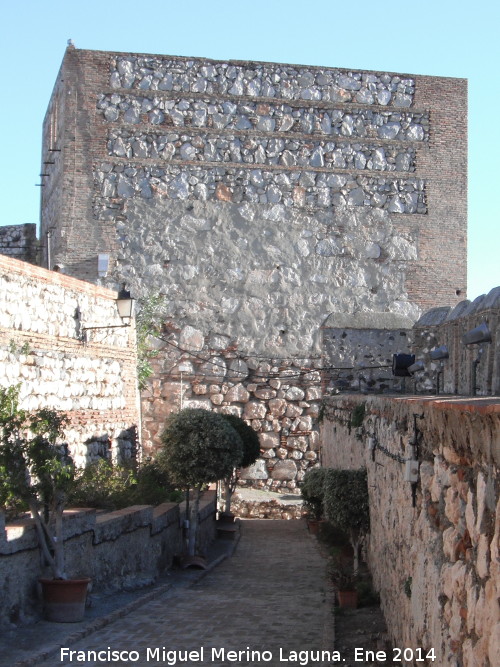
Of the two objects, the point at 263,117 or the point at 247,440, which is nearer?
the point at 247,440

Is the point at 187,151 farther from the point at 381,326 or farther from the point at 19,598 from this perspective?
the point at 19,598

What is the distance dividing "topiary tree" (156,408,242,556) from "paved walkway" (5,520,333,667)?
1.23 m

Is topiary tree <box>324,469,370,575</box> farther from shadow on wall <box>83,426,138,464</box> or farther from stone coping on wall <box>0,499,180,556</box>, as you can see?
shadow on wall <box>83,426,138,464</box>

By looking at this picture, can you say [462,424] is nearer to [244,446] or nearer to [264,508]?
[244,446]

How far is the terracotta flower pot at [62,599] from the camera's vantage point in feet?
27.6

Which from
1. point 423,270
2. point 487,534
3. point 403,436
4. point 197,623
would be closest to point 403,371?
point 197,623

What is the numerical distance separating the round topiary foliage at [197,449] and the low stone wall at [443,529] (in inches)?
176

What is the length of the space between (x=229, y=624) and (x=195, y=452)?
4.27 m

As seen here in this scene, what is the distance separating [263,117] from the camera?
20672 millimetres

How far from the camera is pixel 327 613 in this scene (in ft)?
30.6

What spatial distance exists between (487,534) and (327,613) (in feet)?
19.3

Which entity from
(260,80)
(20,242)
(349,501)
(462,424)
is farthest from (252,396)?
(462,424)

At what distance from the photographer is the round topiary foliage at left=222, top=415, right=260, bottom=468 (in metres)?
18.1

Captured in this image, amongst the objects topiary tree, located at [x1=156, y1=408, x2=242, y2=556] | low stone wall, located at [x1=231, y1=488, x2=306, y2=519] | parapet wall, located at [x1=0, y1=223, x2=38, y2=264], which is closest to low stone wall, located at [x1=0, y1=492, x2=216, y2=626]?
topiary tree, located at [x1=156, y1=408, x2=242, y2=556]
